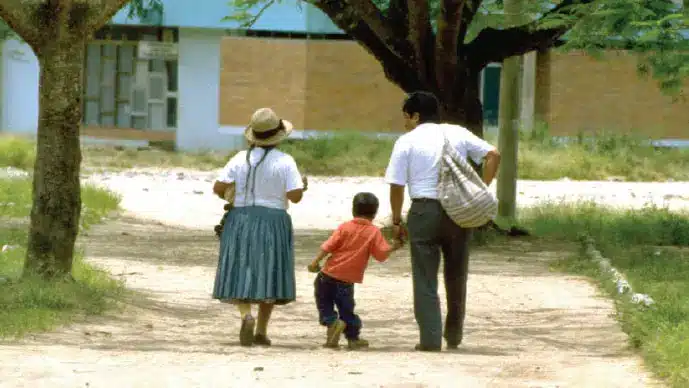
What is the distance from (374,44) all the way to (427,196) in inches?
381

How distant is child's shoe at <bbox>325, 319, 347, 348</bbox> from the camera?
1068cm

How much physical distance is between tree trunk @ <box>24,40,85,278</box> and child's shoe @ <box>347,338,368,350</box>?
3.25 meters

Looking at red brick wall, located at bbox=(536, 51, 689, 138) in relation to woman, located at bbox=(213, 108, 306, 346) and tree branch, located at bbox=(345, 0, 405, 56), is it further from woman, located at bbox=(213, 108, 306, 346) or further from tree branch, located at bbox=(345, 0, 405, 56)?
woman, located at bbox=(213, 108, 306, 346)

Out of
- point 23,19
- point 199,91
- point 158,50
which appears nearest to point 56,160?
point 23,19

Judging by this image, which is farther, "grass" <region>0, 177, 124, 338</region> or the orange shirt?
"grass" <region>0, 177, 124, 338</region>

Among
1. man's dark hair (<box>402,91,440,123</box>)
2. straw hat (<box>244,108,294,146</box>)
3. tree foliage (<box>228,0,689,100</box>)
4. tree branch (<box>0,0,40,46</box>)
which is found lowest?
straw hat (<box>244,108,294,146</box>)

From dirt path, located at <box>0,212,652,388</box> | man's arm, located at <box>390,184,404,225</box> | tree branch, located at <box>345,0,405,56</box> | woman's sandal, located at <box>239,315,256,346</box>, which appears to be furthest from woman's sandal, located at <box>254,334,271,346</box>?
tree branch, located at <box>345,0,405,56</box>

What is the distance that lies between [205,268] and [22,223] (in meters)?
4.18

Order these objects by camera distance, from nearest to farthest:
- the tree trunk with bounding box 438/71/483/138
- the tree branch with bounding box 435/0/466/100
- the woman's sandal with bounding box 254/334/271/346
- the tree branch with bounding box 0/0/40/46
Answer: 1. the woman's sandal with bounding box 254/334/271/346
2. the tree branch with bounding box 0/0/40/46
3. the tree branch with bounding box 435/0/466/100
4. the tree trunk with bounding box 438/71/483/138

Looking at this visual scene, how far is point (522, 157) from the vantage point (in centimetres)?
3456

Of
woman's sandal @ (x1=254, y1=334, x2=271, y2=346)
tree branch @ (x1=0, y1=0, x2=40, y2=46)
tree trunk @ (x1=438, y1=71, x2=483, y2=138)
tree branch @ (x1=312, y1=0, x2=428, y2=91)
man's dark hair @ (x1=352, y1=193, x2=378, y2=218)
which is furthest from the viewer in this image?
tree branch @ (x1=312, y1=0, x2=428, y2=91)

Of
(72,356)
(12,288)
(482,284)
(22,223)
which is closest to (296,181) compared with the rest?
(72,356)

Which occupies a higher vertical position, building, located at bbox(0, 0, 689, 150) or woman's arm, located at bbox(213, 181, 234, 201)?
building, located at bbox(0, 0, 689, 150)

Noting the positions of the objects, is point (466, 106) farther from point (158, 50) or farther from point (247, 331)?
point (158, 50)
